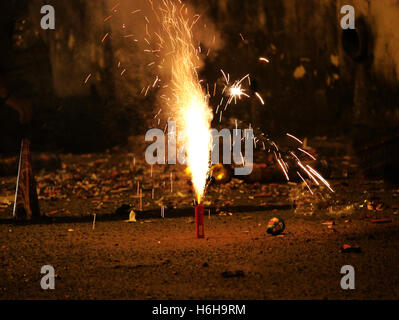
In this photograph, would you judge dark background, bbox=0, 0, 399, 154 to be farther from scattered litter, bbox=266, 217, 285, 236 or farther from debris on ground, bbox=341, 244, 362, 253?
debris on ground, bbox=341, 244, 362, 253

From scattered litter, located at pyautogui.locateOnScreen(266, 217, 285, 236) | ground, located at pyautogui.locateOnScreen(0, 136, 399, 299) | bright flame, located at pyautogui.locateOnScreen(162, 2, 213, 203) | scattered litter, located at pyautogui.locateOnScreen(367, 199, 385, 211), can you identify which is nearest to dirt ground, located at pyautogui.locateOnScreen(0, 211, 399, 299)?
ground, located at pyautogui.locateOnScreen(0, 136, 399, 299)

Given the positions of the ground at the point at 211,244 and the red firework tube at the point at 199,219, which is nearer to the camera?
the ground at the point at 211,244

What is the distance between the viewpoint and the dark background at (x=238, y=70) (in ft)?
51.0

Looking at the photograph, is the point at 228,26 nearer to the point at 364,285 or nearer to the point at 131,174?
the point at 131,174

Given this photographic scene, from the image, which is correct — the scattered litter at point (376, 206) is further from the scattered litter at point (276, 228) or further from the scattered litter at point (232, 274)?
the scattered litter at point (232, 274)

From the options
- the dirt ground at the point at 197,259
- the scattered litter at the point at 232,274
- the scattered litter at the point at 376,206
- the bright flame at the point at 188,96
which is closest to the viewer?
the dirt ground at the point at 197,259

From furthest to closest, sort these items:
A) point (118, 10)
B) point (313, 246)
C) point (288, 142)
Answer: point (118, 10), point (288, 142), point (313, 246)

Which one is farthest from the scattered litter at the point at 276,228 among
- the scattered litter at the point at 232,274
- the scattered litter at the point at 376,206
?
the scattered litter at the point at 376,206

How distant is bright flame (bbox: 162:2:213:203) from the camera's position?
1304 centimetres

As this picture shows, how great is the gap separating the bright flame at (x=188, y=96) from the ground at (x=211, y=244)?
0.77 meters

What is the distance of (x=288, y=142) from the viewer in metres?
16.3

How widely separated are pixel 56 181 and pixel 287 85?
6.57 meters

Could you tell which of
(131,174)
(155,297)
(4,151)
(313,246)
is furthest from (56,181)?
(155,297)

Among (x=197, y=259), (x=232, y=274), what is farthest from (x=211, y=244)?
(x=232, y=274)
